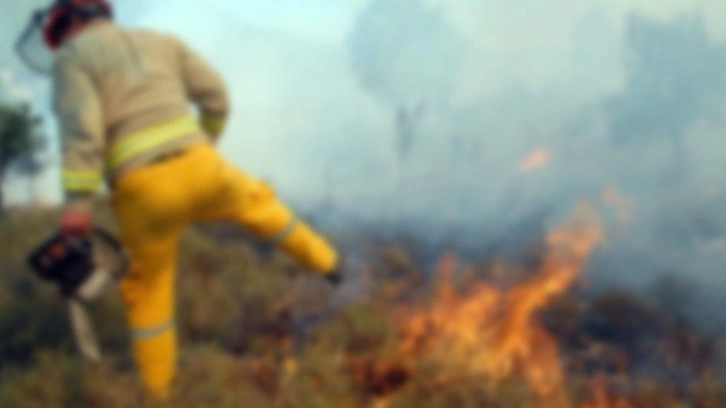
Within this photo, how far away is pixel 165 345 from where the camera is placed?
3100 millimetres

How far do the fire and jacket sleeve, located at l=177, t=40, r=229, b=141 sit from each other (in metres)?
1.67

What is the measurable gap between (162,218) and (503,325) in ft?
7.27

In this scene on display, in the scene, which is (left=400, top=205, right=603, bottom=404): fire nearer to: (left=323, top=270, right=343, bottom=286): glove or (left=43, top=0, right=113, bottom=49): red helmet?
(left=323, top=270, right=343, bottom=286): glove

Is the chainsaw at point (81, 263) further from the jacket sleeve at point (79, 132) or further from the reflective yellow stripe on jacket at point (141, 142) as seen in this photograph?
the reflective yellow stripe on jacket at point (141, 142)

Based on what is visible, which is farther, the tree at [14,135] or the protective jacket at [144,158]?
the tree at [14,135]

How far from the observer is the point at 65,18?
3.03 meters

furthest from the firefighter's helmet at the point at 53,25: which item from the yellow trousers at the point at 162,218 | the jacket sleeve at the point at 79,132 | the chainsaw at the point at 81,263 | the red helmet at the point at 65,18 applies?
the chainsaw at the point at 81,263

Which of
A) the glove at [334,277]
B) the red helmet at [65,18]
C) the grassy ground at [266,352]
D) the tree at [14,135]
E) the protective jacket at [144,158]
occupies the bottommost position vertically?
the tree at [14,135]

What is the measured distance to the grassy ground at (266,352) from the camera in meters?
3.11

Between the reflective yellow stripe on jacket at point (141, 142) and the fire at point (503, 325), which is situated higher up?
the reflective yellow stripe on jacket at point (141, 142)

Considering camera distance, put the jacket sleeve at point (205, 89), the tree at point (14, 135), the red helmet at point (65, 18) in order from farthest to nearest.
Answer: the tree at point (14, 135)
the jacket sleeve at point (205, 89)
the red helmet at point (65, 18)

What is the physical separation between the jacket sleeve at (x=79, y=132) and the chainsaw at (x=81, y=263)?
0.63ft

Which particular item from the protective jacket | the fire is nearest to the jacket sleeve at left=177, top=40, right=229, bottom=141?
the protective jacket

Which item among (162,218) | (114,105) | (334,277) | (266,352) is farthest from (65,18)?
(266,352)
